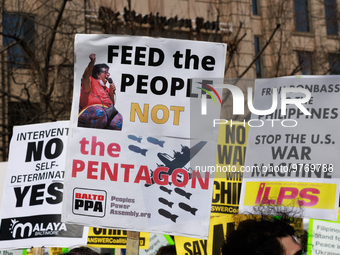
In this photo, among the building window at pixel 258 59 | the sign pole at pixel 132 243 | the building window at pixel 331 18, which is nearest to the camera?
the sign pole at pixel 132 243

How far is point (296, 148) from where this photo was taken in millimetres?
3779

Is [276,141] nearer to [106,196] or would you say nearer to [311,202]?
[311,202]

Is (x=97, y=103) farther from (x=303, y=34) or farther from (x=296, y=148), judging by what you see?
(x=303, y=34)

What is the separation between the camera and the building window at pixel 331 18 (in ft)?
41.8

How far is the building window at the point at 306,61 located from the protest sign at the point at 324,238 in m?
8.60

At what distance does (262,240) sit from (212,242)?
1842 millimetres

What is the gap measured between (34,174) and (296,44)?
11434mm

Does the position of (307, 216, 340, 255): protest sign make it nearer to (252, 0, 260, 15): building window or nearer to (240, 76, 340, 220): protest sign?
(240, 76, 340, 220): protest sign

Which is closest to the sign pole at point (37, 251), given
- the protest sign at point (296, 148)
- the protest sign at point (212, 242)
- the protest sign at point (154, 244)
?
the protest sign at point (212, 242)

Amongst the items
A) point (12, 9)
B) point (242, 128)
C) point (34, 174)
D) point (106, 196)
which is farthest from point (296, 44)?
point (106, 196)

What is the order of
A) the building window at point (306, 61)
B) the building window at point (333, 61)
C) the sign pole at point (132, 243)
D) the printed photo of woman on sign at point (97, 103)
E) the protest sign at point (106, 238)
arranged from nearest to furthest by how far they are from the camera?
1. the sign pole at point (132, 243)
2. the printed photo of woman on sign at point (97, 103)
3. the protest sign at point (106, 238)
4. the building window at point (333, 61)
5. the building window at point (306, 61)

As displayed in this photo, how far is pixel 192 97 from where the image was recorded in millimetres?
3188

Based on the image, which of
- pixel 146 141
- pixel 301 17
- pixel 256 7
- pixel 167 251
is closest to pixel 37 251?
pixel 167 251

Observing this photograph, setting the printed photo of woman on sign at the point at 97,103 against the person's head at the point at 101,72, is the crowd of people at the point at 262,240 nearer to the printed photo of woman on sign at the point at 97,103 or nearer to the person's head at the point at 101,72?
the printed photo of woman on sign at the point at 97,103
